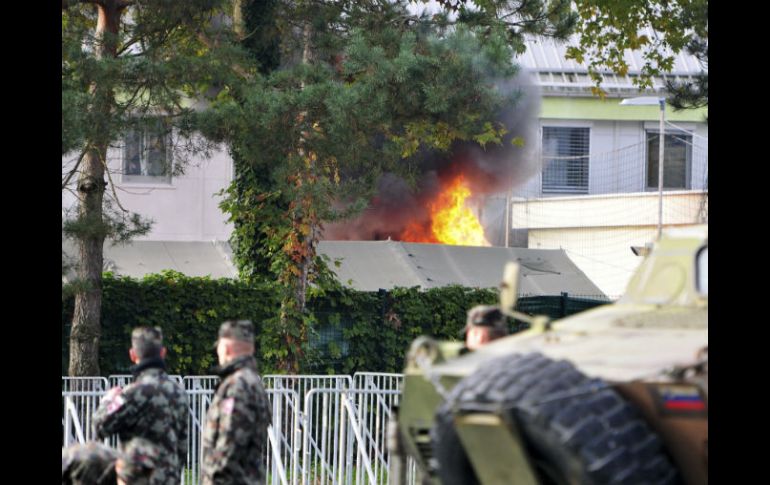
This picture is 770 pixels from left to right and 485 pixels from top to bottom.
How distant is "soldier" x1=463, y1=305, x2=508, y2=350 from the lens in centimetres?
704

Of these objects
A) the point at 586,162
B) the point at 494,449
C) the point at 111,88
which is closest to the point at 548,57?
the point at 586,162

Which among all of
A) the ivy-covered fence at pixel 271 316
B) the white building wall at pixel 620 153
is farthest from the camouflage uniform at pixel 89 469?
the ivy-covered fence at pixel 271 316

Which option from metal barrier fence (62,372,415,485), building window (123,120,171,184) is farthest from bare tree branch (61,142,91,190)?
metal barrier fence (62,372,415,485)

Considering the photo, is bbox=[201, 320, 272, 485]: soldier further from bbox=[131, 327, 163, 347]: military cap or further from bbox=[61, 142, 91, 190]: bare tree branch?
bbox=[61, 142, 91, 190]: bare tree branch

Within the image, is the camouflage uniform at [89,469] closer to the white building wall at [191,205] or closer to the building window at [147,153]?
the building window at [147,153]

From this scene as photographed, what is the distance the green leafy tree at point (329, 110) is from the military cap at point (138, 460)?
5546 mm

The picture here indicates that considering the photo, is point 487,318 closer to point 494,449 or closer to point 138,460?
point 494,449

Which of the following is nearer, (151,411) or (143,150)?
(151,411)

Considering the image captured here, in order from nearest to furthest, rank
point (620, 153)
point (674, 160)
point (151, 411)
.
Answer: point (151, 411) < point (674, 160) < point (620, 153)

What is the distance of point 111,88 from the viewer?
39.1ft

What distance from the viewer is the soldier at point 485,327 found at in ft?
23.1

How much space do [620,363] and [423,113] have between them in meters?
7.62

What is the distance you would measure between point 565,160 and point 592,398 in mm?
8642
